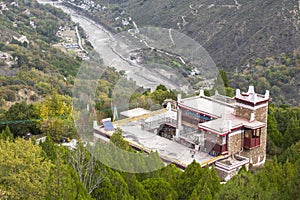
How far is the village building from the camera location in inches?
826

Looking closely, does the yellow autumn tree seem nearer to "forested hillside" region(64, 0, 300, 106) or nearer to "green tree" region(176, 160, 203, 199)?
"green tree" region(176, 160, 203, 199)

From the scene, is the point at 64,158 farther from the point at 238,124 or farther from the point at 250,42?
the point at 250,42

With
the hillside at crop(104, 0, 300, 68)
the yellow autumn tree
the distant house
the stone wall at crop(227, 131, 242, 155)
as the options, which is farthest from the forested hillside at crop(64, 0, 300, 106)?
the stone wall at crop(227, 131, 242, 155)

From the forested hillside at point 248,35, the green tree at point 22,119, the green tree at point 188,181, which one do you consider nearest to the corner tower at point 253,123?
the green tree at point 188,181

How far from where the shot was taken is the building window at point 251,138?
21.8m

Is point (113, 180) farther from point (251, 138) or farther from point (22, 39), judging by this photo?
point (22, 39)

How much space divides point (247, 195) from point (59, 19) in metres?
63.2

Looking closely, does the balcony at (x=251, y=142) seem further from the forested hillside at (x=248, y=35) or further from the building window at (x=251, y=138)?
the forested hillside at (x=248, y=35)

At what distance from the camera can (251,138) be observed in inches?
859

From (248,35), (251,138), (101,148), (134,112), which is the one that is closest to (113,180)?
(101,148)

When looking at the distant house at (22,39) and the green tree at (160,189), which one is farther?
the distant house at (22,39)

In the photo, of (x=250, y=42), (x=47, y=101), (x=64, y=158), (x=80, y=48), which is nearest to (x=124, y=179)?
(x=64, y=158)

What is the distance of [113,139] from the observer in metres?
19.5

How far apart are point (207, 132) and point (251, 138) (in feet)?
6.09
